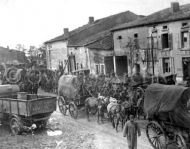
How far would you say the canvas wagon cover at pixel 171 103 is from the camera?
10852mm

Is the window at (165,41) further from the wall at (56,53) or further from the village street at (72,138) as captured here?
the wall at (56,53)

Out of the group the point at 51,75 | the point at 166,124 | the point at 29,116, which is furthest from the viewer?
the point at 51,75

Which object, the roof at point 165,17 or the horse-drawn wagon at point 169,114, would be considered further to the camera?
the roof at point 165,17

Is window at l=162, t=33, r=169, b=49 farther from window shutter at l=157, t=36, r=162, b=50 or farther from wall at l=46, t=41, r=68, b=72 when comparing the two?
wall at l=46, t=41, r=68, b=72

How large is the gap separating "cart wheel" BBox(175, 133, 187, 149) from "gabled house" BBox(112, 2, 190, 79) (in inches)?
614

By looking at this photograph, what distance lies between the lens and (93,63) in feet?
118

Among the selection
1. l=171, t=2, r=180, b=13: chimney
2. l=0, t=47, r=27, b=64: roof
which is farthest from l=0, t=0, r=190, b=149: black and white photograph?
l=0, t=47, r=27, b=64: roof

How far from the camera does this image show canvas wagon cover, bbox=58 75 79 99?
1886 centimetres

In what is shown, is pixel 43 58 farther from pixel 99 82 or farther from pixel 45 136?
pixel 45 136

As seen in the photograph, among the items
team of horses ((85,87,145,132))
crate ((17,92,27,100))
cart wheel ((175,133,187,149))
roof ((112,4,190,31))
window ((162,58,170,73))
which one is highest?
Answer: roof ((112,4,190,31))

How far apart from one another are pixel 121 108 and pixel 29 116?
4.40 m

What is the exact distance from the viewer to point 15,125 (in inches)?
601

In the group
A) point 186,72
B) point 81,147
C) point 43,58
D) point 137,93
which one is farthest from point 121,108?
point 43,58

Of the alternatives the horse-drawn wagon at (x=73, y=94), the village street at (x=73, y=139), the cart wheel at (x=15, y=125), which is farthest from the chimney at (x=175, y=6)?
the cart wheel at (x=15, y=125)
